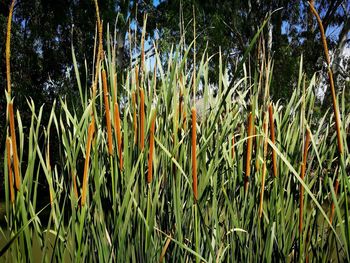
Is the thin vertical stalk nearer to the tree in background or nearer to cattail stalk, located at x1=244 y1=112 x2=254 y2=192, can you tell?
cattail stalk, located at x1=244 y1=112 x2=254 y2=192

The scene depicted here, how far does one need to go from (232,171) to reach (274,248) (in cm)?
21

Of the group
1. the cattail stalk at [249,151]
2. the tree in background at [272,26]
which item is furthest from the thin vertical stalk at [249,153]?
the tree in background at [272,26]

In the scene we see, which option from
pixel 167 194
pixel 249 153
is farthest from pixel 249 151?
pixel 167 194

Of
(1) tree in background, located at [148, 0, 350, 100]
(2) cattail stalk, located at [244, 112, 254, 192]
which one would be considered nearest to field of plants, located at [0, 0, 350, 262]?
(2) cattail stalk, located at [244, 112, 254, 192]

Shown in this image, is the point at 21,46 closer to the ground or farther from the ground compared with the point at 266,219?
farther from the ground

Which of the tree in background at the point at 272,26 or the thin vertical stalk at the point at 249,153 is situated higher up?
the tree in background at the point at 272,26

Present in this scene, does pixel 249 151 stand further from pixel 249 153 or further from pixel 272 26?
pixel 272 26

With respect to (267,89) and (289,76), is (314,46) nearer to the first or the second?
(289,76)

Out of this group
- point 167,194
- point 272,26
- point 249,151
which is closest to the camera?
point 249,151

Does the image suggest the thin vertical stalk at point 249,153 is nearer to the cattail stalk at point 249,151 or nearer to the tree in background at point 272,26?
the cattail stalk at point 249,151

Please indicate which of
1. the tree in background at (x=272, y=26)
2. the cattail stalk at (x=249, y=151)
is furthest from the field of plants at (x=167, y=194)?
the tree in background at (x=272, y=26)

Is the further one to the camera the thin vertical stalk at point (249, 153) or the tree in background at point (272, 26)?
the tree in background at point (272, 26)

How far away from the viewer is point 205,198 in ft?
3.21

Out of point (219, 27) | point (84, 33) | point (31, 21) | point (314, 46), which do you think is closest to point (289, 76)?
point (314, 46)
